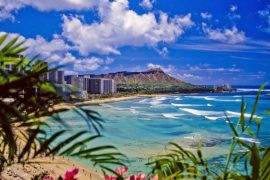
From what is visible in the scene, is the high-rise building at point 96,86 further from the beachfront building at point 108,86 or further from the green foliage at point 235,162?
the green foliage at point 235,162

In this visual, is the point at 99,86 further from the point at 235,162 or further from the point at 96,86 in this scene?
the point at 235,162

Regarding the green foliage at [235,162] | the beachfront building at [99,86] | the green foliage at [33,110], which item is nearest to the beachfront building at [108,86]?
the beachfront building at [99,86]

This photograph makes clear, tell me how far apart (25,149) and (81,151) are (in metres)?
0.16

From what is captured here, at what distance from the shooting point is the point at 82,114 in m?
0.95

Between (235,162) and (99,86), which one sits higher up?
(235,162)

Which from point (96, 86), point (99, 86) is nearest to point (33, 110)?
point (99, 86)

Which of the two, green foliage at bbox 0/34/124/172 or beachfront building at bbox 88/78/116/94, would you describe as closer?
green foliage at bbox 0/34/124/172

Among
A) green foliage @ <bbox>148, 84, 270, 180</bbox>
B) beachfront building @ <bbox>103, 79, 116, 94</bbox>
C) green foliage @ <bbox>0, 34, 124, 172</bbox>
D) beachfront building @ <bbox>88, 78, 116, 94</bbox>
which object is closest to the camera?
green foliage @ <bbox>0, 34, 124, 172</bbox>

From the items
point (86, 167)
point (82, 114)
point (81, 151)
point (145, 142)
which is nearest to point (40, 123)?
point (81, 151)

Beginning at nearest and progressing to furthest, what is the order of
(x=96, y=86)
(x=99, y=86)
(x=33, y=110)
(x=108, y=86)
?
(x=33, y=110)
(x=99, y=86)
(x=96, y=86)
(x=108, y=86)

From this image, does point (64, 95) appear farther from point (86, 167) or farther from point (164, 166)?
point (86, 167)

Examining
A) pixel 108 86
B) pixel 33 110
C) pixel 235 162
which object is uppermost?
pixel 33 110

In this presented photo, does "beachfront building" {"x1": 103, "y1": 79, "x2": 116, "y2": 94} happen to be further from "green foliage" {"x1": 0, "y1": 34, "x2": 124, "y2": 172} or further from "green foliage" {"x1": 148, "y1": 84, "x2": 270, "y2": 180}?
"green foliage" {"x1": 0, "y1": 34, "x2": 124, "y2": 172}

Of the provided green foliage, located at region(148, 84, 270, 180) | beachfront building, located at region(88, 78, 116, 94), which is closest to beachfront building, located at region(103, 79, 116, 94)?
beachfront building, located at region(88, 78, 116, 94)
